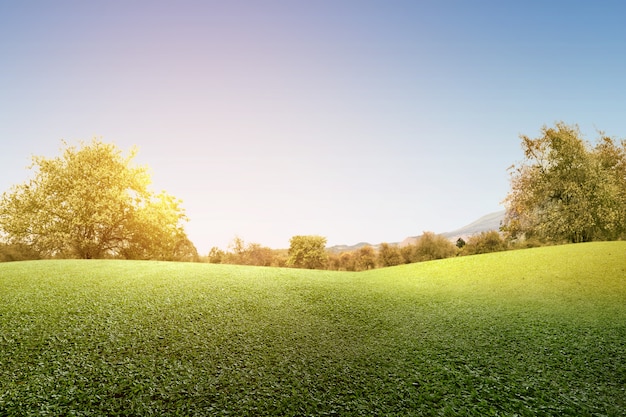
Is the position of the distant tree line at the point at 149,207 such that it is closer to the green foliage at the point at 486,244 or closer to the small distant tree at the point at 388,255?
the green foliage at the point at 486,244

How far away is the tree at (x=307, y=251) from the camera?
1699 inches

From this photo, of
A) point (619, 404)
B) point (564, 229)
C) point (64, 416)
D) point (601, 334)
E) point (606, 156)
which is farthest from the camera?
point (606, 156)

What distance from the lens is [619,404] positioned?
470 centimetres

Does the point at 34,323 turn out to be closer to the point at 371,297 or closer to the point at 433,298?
the point at 371,297

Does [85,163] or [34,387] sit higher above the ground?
[85,163]

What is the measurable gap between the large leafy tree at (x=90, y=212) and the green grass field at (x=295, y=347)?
9.98 meters

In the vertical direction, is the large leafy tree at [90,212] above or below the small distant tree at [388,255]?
above

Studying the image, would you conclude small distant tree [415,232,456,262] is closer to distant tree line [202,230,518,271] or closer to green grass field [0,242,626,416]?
distant tree line [202,230,518,271]

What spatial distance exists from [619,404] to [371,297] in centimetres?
579

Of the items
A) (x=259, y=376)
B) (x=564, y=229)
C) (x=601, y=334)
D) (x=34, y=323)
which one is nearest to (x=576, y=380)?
(x=601, y=334)

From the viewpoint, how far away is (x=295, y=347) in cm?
591

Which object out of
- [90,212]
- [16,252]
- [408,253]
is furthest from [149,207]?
[408,253]

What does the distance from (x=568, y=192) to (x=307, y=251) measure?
88.7ft

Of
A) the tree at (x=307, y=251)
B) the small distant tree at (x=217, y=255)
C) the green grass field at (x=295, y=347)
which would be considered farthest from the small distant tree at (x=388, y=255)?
the green grass field at (x=295, y=347)
